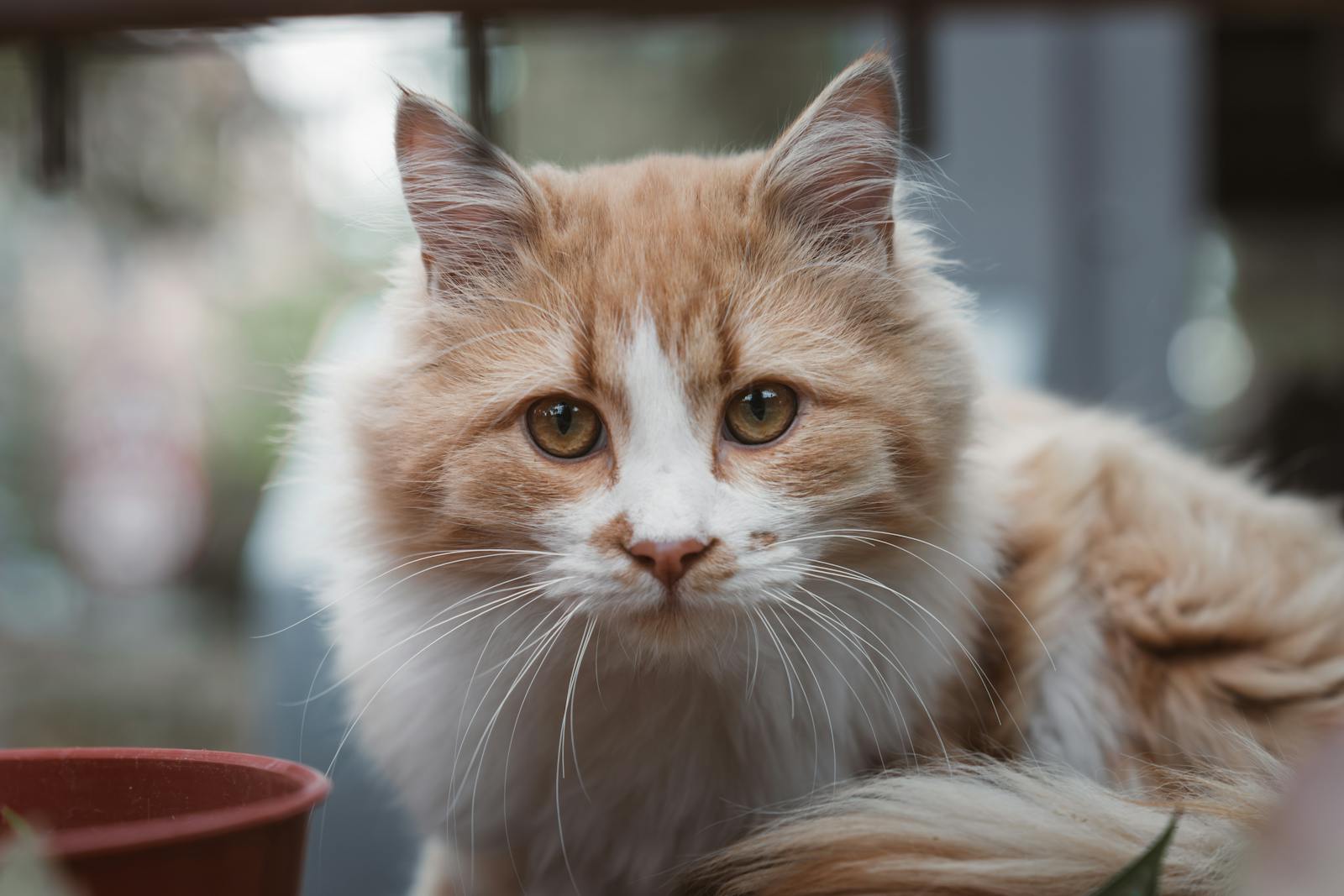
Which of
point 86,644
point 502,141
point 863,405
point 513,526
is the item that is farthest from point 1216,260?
point 86,644

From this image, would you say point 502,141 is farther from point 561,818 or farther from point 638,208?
point 561,818

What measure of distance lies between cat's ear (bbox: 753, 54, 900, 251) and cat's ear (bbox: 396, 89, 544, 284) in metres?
0.24

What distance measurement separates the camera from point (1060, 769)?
3.10 feet

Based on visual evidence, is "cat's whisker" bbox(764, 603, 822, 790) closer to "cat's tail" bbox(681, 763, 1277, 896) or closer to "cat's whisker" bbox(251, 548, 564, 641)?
"cat's tail" bbox(681, 763, 1277, 896)

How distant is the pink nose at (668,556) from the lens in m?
0.87

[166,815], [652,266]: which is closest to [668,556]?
[652,266]

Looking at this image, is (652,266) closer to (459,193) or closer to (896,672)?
(459,193)

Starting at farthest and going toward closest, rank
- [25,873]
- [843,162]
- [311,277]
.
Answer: [311,277]
[843,162]
[25,873]

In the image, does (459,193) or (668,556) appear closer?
(668,556)

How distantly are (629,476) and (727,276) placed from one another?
224 mm

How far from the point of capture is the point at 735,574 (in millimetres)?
890

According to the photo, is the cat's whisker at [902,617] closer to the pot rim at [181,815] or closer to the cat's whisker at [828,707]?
the cat's whisker at [828,707]

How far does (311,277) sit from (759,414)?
273 cm

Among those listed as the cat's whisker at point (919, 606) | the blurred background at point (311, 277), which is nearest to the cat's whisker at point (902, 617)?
the cat's whisker at point (919, 606)
